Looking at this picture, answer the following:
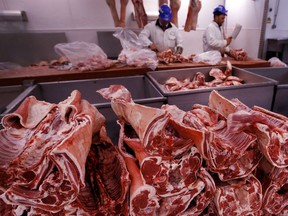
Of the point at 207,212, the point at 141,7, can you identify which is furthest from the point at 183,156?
the point at 141,7

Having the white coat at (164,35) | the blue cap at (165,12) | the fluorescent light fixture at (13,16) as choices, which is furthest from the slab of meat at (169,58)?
the fluorescent light fixture at (13,16)

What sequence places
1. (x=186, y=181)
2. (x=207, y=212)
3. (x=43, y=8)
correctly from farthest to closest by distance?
(x=43, y=8)
(x=207, y=212)
(x=186, y=181)

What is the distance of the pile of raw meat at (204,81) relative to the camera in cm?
181

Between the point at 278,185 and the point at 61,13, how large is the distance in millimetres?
5036

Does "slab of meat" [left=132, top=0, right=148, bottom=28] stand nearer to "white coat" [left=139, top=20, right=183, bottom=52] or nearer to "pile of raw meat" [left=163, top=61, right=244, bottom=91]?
"white coat" [left=139, top=20, right=183, bottom=52]

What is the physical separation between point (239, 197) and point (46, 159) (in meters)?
0.65

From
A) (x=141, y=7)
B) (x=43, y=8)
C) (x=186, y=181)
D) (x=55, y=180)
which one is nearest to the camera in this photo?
(x=55, y=180)

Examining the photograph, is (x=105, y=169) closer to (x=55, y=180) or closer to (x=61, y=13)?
(x=55, y=180)

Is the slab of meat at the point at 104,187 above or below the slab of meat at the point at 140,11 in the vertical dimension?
below

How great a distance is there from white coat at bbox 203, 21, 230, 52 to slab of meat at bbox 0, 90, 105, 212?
12.2 feet

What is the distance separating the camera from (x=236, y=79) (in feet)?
6.28

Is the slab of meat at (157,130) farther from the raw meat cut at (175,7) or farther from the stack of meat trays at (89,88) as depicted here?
the raw meat cut at (175,7)

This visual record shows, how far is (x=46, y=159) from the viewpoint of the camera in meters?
0.53

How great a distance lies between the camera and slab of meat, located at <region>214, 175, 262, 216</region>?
0.69 metres
